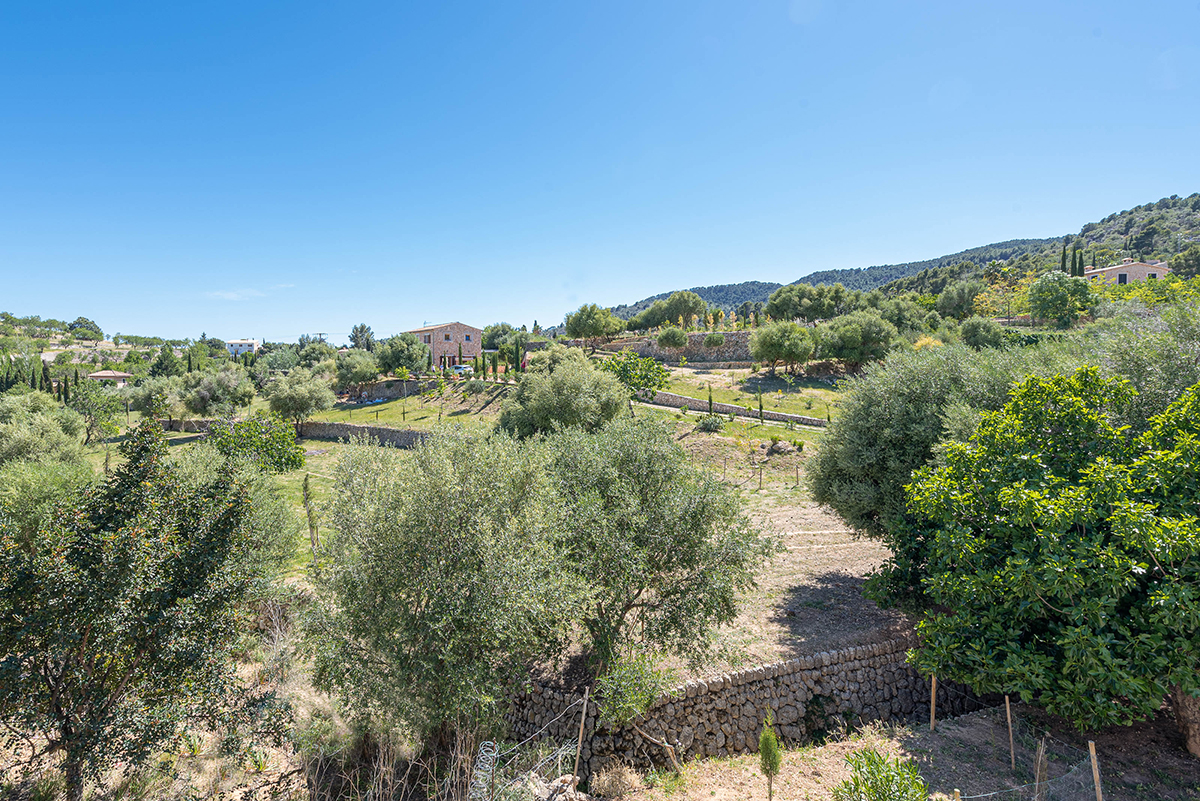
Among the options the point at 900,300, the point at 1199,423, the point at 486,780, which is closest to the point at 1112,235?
the point at 900,300

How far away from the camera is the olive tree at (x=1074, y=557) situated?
8.39 meters

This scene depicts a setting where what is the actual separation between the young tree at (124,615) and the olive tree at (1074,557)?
1420 cm

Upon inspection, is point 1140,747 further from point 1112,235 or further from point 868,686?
point 1112,235

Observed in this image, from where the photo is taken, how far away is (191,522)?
9281 mm

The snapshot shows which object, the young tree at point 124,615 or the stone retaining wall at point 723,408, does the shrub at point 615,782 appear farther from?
the stone retaining wall at point 723,408

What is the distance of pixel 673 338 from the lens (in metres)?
74.9

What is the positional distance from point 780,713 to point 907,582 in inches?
193

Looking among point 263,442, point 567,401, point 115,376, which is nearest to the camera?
point 263,442

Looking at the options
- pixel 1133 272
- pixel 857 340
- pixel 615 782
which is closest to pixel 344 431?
pixel 615 782

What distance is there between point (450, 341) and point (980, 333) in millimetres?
81937

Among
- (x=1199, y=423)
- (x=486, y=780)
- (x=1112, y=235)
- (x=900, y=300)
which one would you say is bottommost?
(x=486, y=780)

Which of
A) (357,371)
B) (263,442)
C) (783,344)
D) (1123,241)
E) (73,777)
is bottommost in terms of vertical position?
(73,777)

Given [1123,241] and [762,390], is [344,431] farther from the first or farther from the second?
[1123,241]

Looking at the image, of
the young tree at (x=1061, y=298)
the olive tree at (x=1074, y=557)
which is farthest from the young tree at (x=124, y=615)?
the young tree at (x=1061, y=298)
